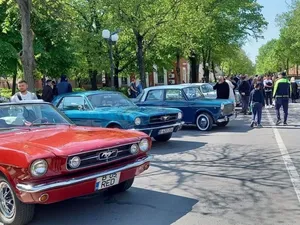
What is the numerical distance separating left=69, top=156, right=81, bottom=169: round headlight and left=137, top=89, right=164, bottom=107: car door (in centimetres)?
874

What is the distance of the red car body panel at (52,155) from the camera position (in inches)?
166

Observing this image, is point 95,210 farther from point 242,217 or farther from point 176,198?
point 242,217

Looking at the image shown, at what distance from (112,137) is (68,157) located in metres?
0.86

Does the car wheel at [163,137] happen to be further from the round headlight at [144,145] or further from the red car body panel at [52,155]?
the red car body panel at [52,155]

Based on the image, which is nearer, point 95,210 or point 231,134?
point 95,210

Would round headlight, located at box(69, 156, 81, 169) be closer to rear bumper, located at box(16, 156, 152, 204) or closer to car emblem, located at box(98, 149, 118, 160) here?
rear bumper, located at box(16, 156, 152, 204)

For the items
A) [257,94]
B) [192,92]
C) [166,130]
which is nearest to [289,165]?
[166,130]

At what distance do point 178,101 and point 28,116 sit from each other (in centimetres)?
770

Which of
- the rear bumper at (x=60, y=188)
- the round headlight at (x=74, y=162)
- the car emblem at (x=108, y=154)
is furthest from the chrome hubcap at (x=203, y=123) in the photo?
the round headlight at (x=74, y=162)

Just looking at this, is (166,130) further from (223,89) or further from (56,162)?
(56,162)

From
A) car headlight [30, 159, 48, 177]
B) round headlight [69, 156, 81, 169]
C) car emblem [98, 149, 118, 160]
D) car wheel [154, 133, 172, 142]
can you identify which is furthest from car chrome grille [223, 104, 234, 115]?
car headlight [30, 159, 48, 177]

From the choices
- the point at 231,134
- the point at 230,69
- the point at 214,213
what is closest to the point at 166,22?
the point at 231,134

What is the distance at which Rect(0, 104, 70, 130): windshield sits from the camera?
18.3ft

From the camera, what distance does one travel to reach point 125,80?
2315 inches
